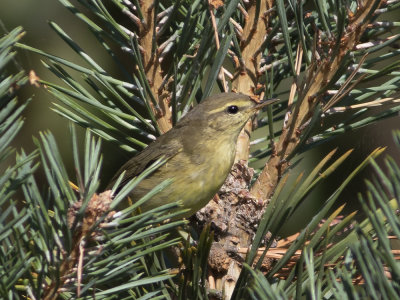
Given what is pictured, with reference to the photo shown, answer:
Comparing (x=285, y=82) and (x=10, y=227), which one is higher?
(x=285, y=82)

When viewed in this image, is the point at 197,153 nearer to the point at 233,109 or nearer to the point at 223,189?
the point at 233,109

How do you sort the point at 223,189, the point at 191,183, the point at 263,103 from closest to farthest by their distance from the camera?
the point at 263,103, the point at 223,189, the point at 191,183

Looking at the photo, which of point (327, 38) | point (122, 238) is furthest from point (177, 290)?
point (327, 38)

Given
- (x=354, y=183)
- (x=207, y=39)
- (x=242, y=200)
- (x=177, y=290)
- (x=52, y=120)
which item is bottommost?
(x=177, y=290)

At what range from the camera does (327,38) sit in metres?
1.98

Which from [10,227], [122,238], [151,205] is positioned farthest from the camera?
[151,205]

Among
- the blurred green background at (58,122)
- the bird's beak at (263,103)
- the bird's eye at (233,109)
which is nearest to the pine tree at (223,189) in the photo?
the bird's beak at (263,103)

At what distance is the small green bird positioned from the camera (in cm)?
248

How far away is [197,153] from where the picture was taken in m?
3.06

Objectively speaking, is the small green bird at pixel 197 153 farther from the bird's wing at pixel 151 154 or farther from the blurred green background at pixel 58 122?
the blurred green background at pixel 58 122

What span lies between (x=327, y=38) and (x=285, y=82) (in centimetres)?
159

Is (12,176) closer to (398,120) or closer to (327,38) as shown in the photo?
(327,38)

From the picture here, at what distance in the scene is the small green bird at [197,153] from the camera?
248 cm

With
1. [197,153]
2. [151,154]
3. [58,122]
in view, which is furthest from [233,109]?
[58,122]
